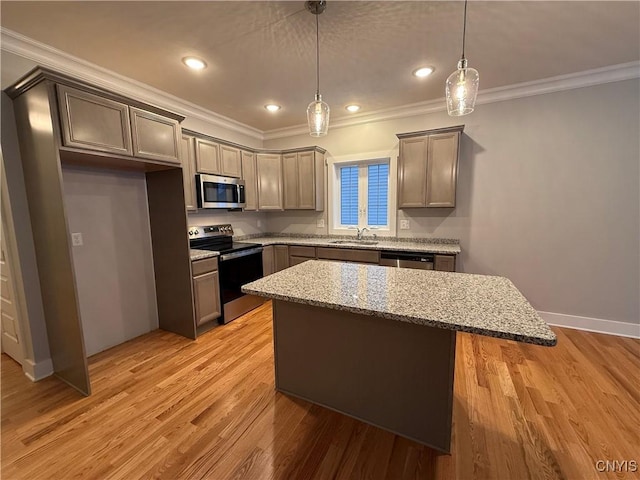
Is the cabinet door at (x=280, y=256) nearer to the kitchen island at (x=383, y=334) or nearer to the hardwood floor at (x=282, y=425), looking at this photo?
the hardwood floor at (x=282, y=425)

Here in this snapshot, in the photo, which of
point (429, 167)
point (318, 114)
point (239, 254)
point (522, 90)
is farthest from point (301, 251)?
point (522, 90)

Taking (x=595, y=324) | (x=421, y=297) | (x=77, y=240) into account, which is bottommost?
(x=595, y=324)

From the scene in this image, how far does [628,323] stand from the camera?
2.77 meters

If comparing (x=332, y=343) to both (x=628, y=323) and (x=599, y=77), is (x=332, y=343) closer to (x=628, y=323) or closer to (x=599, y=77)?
(x=628, y=323)

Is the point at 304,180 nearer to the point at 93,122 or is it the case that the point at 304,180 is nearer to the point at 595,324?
the point at 93,122

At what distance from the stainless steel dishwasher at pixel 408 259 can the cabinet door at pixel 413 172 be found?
651 mm

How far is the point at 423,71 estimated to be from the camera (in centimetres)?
258

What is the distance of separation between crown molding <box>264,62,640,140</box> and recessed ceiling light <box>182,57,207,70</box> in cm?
202

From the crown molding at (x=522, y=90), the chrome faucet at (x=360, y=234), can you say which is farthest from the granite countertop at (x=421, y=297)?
the crown molding at (x=522, y=90)

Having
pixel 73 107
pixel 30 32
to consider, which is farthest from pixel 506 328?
pixel 30 32

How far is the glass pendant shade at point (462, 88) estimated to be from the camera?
4.84 ft

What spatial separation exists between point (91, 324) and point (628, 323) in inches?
213

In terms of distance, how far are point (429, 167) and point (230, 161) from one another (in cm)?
257

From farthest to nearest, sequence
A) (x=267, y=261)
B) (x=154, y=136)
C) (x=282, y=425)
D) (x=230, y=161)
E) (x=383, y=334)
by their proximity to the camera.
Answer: (x=267, y=261), (x=230, y=161), (x=154, y=136), (x=282, y=425), (x=383, y=334)
